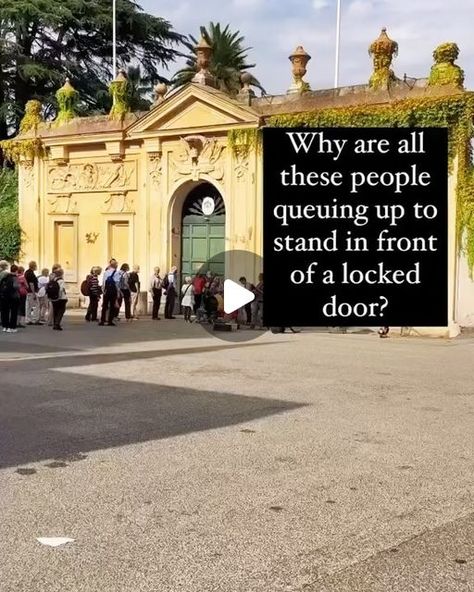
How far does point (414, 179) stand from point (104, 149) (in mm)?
20782

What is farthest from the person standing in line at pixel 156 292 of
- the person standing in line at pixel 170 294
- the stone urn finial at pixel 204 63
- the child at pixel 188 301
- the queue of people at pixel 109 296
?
the stone urn finial at pixel 204 63

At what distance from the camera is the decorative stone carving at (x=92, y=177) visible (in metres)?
27.2

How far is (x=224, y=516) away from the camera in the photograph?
5535 mm

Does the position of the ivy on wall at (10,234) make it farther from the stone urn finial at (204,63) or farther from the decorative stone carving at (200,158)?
the stone urn finial at (204,63)

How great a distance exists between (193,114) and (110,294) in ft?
23.9

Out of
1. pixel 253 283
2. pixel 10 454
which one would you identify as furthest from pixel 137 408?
pixel 253 283

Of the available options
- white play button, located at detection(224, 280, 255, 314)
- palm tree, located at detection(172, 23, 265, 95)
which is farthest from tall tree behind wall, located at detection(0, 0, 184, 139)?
white play button, located at detection(224, 280, 255, 314)

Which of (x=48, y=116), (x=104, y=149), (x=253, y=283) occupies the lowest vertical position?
(x=253, y=283)

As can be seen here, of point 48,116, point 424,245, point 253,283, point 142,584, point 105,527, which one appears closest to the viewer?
point 142,584

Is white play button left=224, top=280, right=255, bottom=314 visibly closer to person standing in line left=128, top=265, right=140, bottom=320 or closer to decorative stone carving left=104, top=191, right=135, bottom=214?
person standing in line left=128, top=265, right=140, bottom=320

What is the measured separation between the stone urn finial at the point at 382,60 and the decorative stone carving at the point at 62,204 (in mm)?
11440

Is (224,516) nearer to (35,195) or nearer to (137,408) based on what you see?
(137,408)

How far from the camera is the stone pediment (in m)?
24.5

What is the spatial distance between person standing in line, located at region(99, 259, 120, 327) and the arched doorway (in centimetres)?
448
